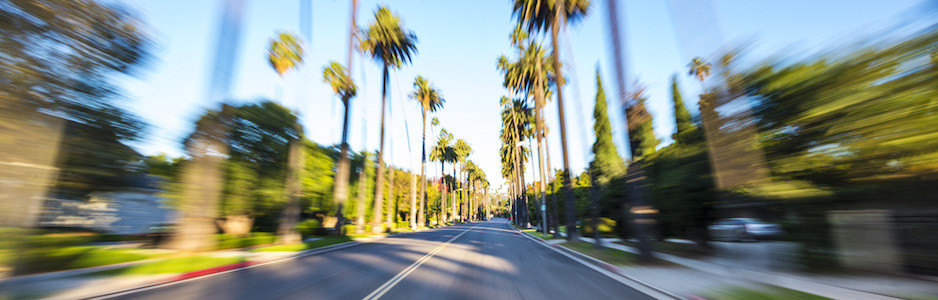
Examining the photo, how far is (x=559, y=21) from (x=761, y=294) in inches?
705

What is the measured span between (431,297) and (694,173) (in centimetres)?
991

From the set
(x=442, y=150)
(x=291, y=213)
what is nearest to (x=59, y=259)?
(x=291, y=213)

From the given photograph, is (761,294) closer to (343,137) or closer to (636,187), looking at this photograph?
(636,187)

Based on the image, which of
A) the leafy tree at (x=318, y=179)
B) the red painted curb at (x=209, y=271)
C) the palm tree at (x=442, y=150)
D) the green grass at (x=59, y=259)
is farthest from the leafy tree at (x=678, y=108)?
the palm tree at (x=442, y=150)

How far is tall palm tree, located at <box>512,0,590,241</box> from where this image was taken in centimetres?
1997

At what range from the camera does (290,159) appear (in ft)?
62.6

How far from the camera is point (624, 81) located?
34.3 feet

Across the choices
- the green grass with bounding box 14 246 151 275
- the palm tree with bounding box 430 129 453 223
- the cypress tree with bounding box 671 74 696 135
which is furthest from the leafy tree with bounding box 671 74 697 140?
the palm tree with bounding box 430 129 453 223

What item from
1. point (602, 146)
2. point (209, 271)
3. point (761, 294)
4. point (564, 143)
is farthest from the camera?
point (602, 146)

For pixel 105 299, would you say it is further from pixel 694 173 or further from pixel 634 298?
pixel 694 173

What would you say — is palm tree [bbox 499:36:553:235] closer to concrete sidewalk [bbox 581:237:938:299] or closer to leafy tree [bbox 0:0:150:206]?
concrete sidewalk [bbox 581:237:938:299]

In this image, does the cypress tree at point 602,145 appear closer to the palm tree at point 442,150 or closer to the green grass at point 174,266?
the green grass at point 174,266

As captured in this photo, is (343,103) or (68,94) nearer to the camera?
(68,94)

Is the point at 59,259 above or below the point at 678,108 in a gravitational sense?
below
